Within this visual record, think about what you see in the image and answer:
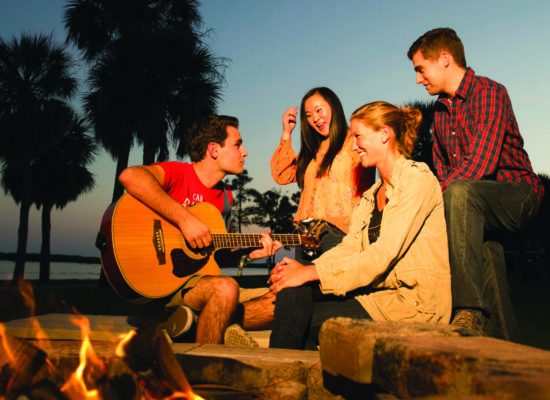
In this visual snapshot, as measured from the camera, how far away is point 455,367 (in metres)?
0.91

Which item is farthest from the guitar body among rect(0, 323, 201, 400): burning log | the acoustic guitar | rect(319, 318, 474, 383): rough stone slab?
rect(319, 318, 474, 383): rough stone slab

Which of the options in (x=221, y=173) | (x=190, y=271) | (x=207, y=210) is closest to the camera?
(x=190, y=271)

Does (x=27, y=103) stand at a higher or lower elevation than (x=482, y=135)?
higher

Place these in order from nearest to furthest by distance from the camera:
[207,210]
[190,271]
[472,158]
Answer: [472,158] → [190,271] → [207,210]

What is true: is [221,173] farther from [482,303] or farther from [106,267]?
[482,303]

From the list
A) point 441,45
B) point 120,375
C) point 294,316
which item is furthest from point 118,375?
point 441,45

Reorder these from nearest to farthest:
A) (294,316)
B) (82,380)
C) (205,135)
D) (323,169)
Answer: (82,380) < (294,316) < (323,169) < (205,135)

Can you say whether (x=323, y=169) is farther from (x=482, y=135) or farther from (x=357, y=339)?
(x=357, y=339)

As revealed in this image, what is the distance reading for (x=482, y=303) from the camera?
2.05 meters

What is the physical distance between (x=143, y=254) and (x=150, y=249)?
6 cm

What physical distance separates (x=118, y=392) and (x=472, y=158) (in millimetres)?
2380

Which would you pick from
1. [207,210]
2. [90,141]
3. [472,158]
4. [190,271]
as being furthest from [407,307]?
[90,141]

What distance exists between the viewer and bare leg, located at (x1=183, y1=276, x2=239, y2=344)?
2555 mm

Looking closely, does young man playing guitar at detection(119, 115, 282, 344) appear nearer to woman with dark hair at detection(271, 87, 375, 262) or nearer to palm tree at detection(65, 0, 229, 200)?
woman with dark hair at detection(271, 87, 375, 262)
